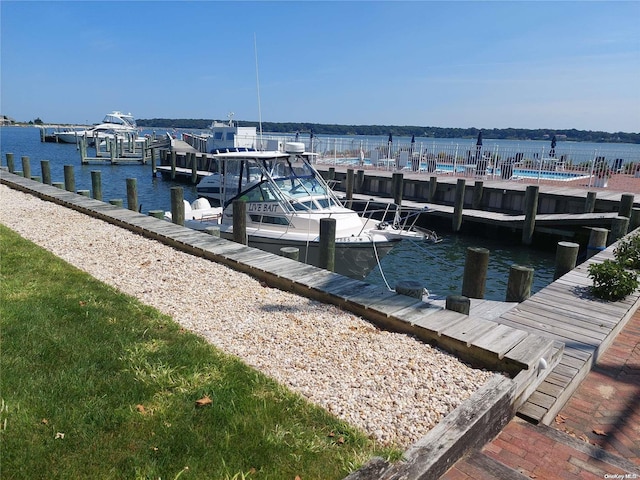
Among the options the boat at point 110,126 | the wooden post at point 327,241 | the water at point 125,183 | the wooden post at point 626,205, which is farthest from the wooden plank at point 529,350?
the boat at point 110,126

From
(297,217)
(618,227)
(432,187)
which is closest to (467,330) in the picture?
(297,217)

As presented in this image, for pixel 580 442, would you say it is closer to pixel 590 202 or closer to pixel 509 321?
pixel 509 321

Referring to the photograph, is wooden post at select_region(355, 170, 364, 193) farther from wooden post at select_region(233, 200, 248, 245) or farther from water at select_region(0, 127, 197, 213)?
wooden post at select_region(233, 200, 248, 245)

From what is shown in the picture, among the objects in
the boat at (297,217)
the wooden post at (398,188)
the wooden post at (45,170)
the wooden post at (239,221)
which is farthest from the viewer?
the wooden post at (45,170)

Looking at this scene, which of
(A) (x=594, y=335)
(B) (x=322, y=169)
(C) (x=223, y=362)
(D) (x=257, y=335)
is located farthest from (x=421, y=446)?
(B) (x=322, y=169)

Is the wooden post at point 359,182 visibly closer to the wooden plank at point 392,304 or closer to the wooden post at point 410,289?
the wooden post at point 410,289

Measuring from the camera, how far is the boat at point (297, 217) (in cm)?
Result: 1120

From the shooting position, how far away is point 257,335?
16.2 ft

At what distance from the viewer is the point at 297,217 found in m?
11.6

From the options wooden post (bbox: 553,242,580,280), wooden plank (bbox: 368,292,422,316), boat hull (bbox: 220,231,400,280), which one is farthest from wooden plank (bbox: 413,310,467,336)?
boat hull (bbox: 220,231,400,280)

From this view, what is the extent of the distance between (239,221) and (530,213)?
9858 millimetres

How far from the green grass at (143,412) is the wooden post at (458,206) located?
44.7ft

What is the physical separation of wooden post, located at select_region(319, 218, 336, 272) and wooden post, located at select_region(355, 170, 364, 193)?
12.8 m

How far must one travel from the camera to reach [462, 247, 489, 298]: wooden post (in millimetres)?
7742
